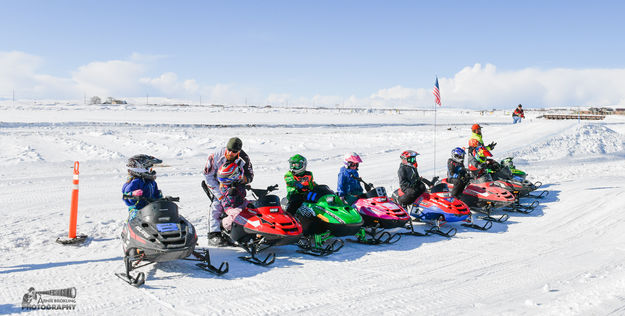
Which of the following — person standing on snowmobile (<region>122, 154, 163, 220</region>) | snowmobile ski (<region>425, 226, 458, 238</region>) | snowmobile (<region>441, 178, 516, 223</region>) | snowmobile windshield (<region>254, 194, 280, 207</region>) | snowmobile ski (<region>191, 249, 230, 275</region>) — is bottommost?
snowmobile ski (<region>425, 226, 458, 238</region>)

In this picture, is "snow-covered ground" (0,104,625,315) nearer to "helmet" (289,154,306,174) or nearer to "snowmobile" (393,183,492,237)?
"snowmobile" (393,183,492,237)

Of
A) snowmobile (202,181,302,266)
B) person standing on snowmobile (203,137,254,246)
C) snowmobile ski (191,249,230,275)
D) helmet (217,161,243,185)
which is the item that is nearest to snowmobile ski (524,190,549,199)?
snowmobile (202,181,302,266)

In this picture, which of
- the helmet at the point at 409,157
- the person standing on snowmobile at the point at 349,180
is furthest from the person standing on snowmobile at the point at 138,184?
the helmet at the point at 409,157

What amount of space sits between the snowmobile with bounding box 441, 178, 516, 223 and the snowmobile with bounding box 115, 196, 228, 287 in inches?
262

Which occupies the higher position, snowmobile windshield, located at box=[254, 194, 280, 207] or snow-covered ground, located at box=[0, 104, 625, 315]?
snowmobile windshield, located at box=[254, 194, 280, 207]

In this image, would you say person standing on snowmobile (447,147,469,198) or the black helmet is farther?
person standing on snowmobile (447,147,469,198)

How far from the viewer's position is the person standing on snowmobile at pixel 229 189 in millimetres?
6797

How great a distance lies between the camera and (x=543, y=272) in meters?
6.07

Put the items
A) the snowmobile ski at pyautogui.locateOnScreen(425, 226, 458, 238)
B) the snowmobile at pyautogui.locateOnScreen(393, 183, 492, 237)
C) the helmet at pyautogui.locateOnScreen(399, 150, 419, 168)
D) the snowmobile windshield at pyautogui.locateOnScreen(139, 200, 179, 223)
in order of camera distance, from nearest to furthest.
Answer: the snowmobile windshield at pyautogui.locateOnScreen(139, 200, 179, 223)
the snowmobile ski at pyautogui.locateOnScreen(425, 226, 458, 238)
the snowmobile at pyautogui.locateOnScreen(393, 183, 492, 237)
the helmet at pyautogui.locateOnScreen(399, 150, 419, 168)

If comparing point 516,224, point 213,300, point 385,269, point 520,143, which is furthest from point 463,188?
point 520,143

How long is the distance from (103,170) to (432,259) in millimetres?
12076

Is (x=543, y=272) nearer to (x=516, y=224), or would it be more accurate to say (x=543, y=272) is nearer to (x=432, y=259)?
(x=432, y=259)

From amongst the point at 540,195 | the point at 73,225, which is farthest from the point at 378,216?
the point at 540,195

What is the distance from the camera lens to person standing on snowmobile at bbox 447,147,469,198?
1008 centimetres
